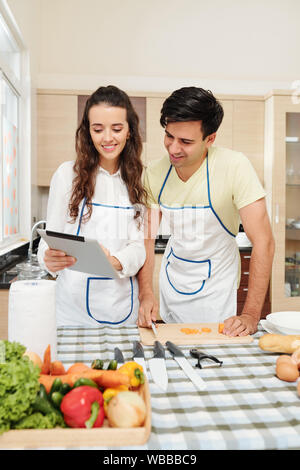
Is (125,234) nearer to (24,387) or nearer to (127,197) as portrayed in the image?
(127,197)

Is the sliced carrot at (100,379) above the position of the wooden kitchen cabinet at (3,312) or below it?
above

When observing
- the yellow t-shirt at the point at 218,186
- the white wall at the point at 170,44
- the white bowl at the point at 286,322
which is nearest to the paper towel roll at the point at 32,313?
the white bowl at the point at 286,322

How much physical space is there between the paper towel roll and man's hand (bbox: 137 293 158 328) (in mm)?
445

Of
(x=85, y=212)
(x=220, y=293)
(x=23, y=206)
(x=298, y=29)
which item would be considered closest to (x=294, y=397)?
(x=220, y=293)

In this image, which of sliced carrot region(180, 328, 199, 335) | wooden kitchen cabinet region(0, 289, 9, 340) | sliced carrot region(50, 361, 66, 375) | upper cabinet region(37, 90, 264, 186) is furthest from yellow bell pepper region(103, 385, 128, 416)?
upper cabinet region(37, 90, 264, 186)

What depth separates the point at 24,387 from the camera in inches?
27.2

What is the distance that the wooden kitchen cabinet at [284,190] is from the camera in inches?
146

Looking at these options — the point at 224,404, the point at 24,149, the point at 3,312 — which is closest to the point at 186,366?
the point at 224,404

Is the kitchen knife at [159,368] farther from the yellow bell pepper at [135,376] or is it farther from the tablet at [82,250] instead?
the tablet at [82,250]

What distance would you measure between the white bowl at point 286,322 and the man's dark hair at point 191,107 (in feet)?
2.34

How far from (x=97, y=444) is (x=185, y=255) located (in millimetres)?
1143

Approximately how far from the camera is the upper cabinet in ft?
12.1

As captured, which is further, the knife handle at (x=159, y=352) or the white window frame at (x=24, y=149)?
the white window frame at (x=24, y=149)

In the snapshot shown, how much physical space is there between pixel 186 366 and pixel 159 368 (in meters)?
0.07
